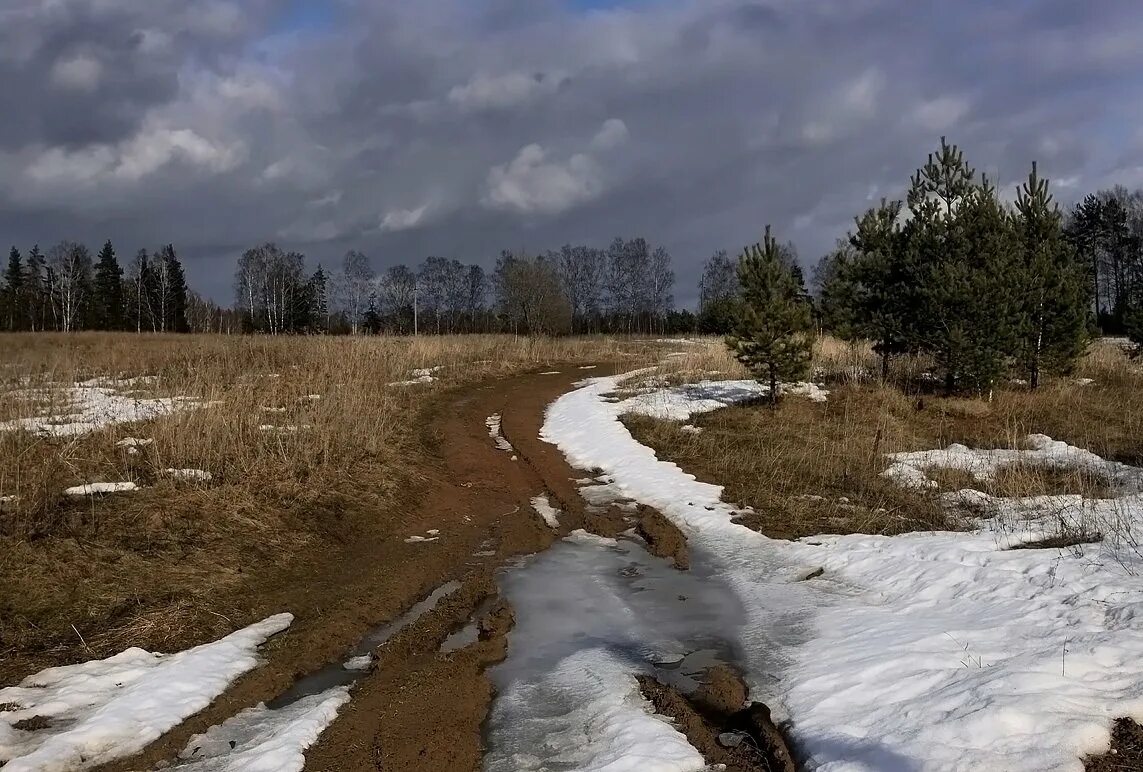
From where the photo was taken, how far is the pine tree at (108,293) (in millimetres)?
63094

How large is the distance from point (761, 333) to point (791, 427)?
7.04 ft

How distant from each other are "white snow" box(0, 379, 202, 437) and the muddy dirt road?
460 centimetres

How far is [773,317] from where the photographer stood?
14.9 metres

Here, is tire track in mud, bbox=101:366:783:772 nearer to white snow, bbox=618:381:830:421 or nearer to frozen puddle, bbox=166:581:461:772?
frozen puddle, bbox=166:581:461:772

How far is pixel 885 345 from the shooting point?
752 inches

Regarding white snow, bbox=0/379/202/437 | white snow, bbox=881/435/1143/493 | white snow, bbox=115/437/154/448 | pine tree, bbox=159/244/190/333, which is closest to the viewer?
white snow, bbox=115/437/154/448

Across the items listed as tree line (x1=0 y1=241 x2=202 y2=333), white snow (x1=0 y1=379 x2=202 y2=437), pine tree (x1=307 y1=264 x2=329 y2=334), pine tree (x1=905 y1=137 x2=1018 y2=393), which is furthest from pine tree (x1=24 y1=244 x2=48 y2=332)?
pine tree (x1=905 y1=137 x2=1018 y2=393)

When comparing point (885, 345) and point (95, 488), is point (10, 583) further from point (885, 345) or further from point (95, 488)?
point (885, 345)

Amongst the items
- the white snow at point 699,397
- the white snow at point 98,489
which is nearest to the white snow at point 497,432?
the white snow at point 699,397

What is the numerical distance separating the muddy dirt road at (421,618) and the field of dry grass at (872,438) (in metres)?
2.24

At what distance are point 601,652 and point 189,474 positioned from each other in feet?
19.6

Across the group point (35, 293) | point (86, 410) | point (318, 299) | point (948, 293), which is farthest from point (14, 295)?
point (948, 293)

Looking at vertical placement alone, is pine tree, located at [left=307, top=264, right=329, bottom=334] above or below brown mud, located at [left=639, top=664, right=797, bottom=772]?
above

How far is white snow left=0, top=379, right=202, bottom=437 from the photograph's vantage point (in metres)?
10.5
